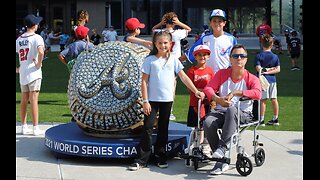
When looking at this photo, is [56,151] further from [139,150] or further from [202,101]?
[202,101]

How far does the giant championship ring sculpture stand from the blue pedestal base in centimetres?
20

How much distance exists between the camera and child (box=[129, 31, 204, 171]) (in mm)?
7398

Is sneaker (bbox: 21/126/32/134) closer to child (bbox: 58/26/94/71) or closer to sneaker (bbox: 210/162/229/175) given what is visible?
child (bbox: 58/26/94/71)

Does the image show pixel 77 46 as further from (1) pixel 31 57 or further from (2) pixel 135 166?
(2) pixel 135 166

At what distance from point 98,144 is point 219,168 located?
157cm

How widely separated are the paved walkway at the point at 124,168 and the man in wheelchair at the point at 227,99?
38 cm

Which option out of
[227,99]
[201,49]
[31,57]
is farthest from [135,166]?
[31,57]

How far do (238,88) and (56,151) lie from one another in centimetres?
252

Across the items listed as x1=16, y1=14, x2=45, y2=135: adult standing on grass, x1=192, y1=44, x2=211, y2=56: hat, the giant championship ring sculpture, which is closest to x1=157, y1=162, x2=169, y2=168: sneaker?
the giant championship ring sculpture

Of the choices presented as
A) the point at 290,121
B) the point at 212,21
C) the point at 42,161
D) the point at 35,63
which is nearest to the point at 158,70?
the point at 212,21

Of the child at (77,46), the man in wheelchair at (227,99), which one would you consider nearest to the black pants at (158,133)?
the man in wheelchair at (227,99)

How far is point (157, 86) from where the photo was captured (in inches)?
292

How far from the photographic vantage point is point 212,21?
8344 mm

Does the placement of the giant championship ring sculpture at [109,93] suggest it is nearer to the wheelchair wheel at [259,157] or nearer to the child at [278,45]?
the wheelchair wheel at [259,157]
